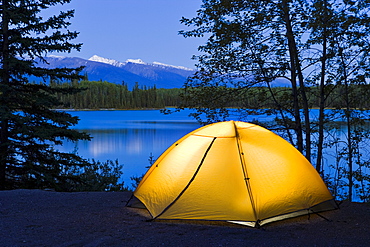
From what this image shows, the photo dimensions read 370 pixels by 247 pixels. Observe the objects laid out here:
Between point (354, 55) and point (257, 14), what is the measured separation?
2.47 meters

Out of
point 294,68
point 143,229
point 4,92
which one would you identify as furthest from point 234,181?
point 4,92

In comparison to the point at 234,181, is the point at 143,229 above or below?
below

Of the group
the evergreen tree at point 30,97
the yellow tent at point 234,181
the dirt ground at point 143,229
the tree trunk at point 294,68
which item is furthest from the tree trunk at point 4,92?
the tree trunk at point 294,68

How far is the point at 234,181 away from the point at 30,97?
7042 mm

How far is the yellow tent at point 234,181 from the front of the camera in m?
5.85

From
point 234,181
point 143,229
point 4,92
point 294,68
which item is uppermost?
point 294,68

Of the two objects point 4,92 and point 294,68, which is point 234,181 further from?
point 4,92

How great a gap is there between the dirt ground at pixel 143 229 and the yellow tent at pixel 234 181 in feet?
0.68

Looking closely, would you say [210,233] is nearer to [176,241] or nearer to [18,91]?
[176,241]

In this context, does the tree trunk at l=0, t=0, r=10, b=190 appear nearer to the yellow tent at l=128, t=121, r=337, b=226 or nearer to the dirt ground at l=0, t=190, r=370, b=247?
Result: the dirt ground at l=0, t=190, r=370, b=247

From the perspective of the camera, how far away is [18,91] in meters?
10.5

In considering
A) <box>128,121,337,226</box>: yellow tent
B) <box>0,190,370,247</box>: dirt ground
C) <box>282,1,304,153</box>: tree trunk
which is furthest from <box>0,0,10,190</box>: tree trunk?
<box>282,1,304,153</box>: tree trunk

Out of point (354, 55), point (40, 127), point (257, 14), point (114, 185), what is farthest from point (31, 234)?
point (354, 55)

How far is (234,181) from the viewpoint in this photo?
5.96m
